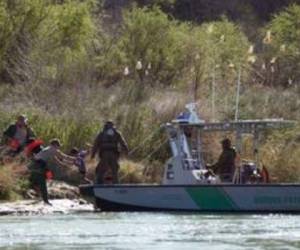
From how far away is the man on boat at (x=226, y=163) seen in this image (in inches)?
1143

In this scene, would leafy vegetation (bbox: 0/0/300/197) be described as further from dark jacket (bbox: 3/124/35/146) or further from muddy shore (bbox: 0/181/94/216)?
dark jacket (bbox: 3/124/35/146)

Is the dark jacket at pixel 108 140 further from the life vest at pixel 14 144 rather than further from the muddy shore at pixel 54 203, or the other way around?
the life vest at pixel 14 144

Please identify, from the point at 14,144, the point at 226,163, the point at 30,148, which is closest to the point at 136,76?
the point at 14,144

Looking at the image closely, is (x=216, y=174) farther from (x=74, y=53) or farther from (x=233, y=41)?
(x=233, y=41)

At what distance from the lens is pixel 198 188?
28312 mm

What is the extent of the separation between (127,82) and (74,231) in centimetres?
1743

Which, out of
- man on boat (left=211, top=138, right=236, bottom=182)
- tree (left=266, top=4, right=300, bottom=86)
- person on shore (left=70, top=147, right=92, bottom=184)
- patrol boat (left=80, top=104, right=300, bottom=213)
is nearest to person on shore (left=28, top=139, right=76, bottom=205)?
patrol boat (left=80, top=104, right=300, bottom=213)

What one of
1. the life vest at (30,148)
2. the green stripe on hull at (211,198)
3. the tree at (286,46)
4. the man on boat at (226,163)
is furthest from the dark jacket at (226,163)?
the tree at (286,46)

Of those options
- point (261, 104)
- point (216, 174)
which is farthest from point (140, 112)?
point (216, 174)

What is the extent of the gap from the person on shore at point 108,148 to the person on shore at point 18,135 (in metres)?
1.94

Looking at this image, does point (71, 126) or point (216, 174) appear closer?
point (216, 174)

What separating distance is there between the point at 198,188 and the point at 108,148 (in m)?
3.26

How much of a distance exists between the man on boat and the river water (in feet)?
5.54

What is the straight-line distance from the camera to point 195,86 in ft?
137
